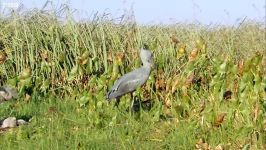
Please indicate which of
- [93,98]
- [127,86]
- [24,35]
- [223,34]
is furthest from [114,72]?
[223,34]

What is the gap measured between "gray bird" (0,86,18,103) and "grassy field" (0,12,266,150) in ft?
0.24

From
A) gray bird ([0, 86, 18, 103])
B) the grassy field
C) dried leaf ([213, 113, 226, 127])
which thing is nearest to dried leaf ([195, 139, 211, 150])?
the grassy field

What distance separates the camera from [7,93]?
611cm

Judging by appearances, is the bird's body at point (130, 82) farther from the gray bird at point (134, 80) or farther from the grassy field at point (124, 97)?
the grassy field at point (124, 97)

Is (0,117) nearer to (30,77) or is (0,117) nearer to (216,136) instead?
(30,77)

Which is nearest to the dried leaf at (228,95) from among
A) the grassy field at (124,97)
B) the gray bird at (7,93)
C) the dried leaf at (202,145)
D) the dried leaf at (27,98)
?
the grassy field at (124,97)

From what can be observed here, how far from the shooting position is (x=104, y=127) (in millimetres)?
4766

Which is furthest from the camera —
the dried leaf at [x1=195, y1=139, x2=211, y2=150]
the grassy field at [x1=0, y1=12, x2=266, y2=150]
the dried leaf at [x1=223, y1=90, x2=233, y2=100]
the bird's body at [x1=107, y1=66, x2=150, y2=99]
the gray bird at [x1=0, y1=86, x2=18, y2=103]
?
the gray bird at [x1=0, y1=86, x2=18, y2=103]

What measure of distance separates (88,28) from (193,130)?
2.97 m

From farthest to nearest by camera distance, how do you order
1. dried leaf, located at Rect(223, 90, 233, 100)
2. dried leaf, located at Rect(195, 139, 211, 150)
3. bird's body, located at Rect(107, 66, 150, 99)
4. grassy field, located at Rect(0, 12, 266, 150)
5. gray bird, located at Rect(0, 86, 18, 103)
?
gray bird, located at Rect(0, 86, 18, 103), dried leaf, located at Rect(223, 90, 233, 100), bird's body, located at Rect(107, 66, 150, 99), grassy field, located at Rect(0, 12, 266, 150), dried leaf, located at Rect(195, 139, 211, 150)

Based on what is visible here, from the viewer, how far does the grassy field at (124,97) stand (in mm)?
4367

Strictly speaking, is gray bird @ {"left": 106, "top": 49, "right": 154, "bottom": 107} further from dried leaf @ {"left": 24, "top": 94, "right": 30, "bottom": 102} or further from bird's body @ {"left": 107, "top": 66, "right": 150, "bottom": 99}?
dried leaf @ {"left": 24, "top": 94, "right": 30, "bottom": 102}

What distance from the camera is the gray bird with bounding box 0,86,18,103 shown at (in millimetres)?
6019

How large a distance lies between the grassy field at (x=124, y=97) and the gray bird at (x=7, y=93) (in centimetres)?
7
